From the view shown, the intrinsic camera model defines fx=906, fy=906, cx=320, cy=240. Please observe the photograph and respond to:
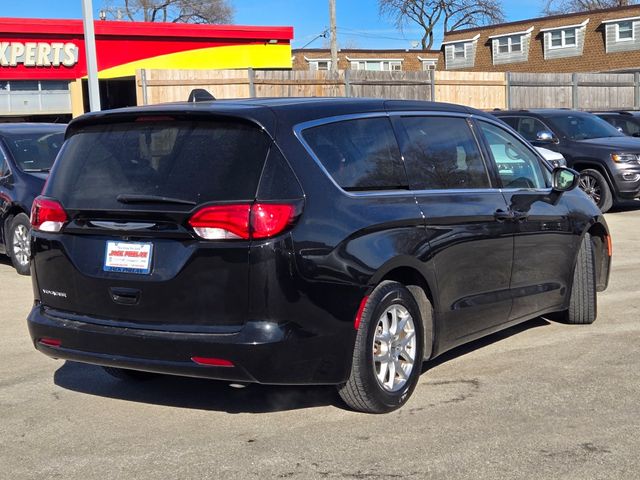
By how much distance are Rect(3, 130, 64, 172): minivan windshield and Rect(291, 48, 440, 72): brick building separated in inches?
1822

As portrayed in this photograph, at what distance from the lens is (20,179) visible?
34.3 ft

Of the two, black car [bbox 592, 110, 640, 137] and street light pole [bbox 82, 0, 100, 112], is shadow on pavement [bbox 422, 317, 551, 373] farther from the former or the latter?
black car [bbox 592, 110, 640, 137]

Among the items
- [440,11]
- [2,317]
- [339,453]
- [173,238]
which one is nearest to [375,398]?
[339,453]

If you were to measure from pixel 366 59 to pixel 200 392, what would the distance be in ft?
179

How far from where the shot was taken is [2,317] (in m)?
8.12

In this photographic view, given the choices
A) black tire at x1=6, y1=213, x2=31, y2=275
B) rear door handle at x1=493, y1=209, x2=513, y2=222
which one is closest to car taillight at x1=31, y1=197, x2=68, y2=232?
rear door handle at x1=493, y1=209, x2=513, y2=222

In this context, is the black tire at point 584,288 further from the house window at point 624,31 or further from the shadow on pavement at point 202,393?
the house window at point 624,31

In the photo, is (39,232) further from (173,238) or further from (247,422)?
(247,422)

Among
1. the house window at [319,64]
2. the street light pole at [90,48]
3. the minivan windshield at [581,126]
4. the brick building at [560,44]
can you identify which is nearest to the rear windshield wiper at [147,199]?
the street light pole at [90,48]

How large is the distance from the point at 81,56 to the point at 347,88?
14.0m

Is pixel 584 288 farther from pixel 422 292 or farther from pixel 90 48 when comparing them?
pixel 90 48

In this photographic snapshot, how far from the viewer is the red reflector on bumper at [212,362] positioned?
14.8 feet

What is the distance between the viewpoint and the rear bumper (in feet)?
14.6

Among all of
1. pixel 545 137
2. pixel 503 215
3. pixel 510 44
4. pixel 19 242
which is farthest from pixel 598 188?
pixel 510 44
